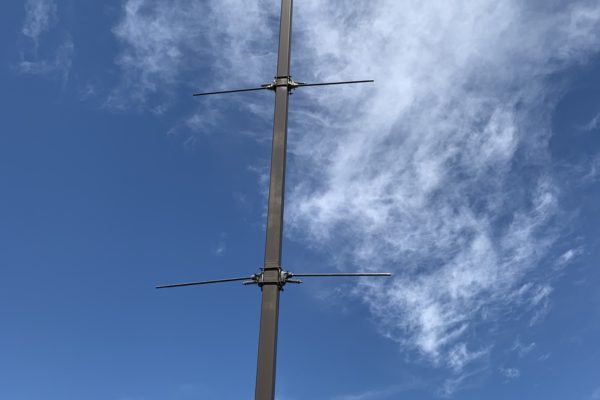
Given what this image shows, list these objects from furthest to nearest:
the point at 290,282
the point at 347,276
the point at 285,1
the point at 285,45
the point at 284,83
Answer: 1. the point at 285,1
2. the point at 285,45
3. the point at 284,83
4. the point at 347,276
5. the point at 290,282

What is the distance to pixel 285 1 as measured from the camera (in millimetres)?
10555

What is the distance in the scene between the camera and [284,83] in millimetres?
9250

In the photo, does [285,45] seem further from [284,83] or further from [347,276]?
[347,276]

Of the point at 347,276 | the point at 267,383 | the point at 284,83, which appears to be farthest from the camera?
the point at 284,83

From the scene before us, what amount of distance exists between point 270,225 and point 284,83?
8.39 feet

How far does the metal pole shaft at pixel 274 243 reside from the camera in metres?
6.75

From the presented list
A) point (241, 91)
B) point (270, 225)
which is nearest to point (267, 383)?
point (270, 225)

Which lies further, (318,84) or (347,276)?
(318,84)

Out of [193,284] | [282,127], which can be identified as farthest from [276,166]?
[193,284]

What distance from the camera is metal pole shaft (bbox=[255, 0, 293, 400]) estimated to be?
22.1ft

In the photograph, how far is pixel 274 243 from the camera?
764cm

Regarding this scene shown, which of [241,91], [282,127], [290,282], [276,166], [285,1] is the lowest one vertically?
[290,282]

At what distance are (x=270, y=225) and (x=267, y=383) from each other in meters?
2.06

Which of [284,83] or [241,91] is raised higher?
[241,91]
